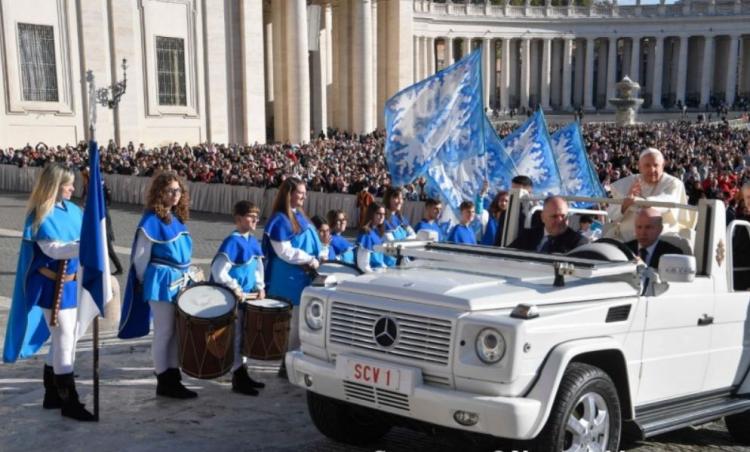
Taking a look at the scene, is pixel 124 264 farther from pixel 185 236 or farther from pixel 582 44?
pixel 582 44

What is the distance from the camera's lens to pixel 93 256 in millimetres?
6152

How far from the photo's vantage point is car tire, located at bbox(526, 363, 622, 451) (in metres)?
4.70

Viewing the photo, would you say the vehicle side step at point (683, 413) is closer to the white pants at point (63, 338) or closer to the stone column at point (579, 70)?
the white pants at point (63, 338)

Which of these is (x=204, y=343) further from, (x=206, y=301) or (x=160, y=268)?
(x=160, y=268)

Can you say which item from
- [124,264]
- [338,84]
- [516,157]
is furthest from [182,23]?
[516,157]

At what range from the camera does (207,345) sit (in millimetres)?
6484

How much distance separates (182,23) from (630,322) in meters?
36.8

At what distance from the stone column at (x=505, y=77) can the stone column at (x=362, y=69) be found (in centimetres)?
3168

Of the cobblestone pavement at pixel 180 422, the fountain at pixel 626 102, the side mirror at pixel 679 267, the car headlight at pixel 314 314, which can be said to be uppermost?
the fountain at pixel 626 102

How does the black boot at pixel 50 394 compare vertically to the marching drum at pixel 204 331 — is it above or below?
below

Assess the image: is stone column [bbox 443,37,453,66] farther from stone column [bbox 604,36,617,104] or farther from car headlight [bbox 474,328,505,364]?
car headlight [bbox 474,328,505,364]

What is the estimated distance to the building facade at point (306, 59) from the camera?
34.4 metres

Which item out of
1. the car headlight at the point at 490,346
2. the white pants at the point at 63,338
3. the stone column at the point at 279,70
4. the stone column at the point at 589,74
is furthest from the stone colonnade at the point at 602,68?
the car headlight at the point at 490,346

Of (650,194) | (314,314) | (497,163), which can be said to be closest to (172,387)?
(314,314)
